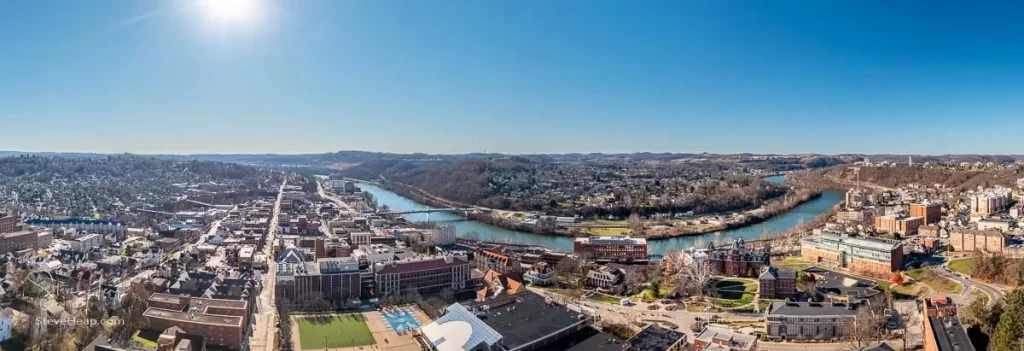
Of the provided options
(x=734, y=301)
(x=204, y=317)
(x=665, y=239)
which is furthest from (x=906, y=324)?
(x=665, y=239)

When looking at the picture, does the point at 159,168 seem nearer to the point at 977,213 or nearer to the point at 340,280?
the point at 340,280

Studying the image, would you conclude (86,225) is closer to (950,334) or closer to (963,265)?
(950,334)

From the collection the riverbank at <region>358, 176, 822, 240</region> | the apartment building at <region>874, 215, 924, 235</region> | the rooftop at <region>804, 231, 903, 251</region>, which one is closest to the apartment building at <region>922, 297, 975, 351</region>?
the rooftop at <region>804, 231, 903, 251</region>

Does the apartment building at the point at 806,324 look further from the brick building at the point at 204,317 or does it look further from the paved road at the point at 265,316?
the brick building at the point at 204,317

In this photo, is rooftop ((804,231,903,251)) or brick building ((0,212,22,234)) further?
brick building ((0,212,22,234))

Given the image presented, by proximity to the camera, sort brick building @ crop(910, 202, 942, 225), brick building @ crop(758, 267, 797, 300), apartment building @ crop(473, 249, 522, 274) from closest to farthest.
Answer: brick building @ crop(758, 267, 797, 300), apartment building @ crop(473, 249, 522, 274), brick building @ crop(910, 202, 942, 225)

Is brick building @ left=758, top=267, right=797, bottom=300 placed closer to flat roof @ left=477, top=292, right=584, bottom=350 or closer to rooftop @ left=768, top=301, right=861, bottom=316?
rooftop @ left=768, top=301, right=861, bottom=316
